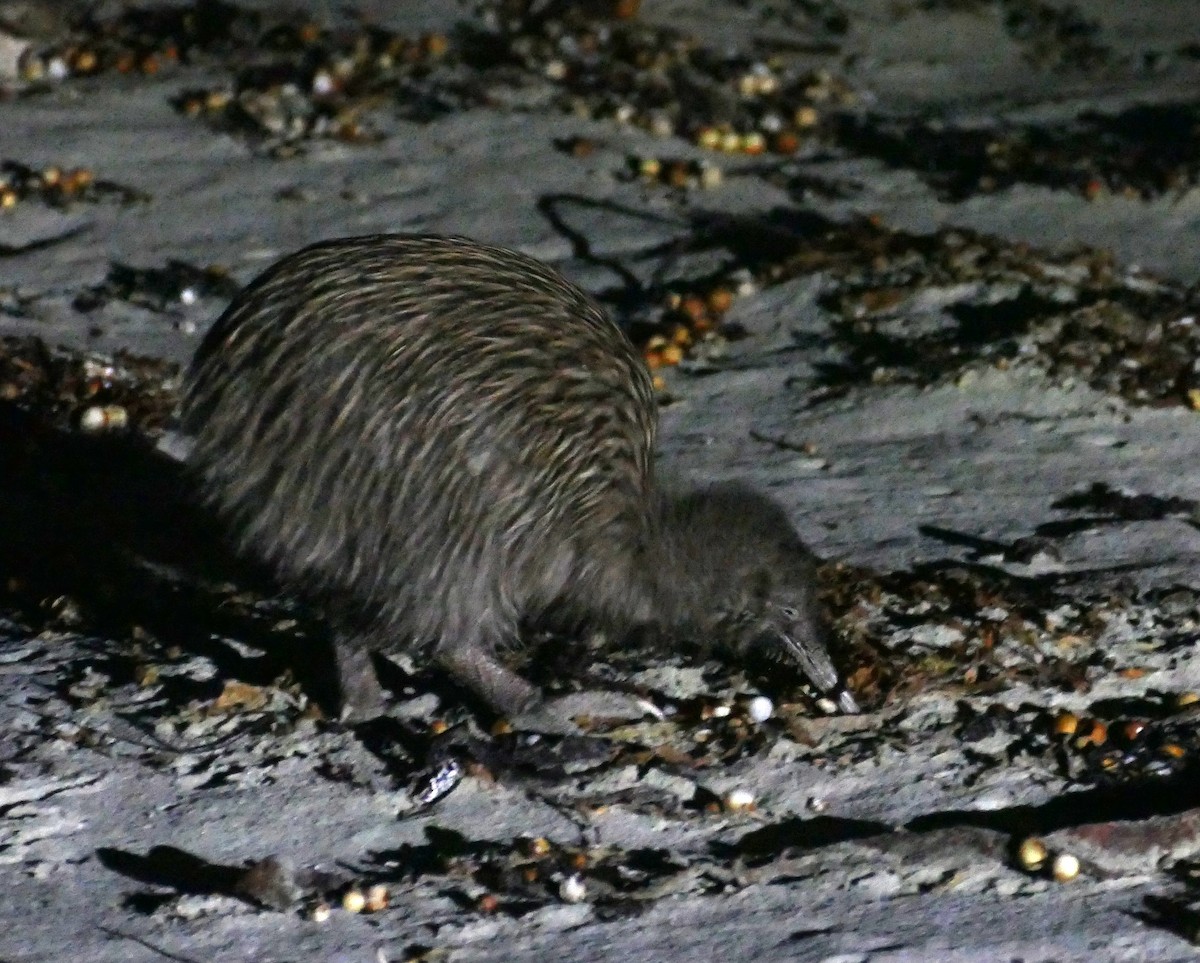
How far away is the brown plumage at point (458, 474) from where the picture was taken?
13.6ft

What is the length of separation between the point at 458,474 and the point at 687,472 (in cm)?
149

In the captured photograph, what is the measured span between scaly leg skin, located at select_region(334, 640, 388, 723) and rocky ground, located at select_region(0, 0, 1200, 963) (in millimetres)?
74

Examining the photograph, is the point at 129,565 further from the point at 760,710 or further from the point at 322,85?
the point at 322,85

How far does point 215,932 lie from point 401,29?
594 cm

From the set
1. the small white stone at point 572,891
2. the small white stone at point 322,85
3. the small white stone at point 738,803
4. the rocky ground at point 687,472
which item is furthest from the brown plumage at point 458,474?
the small white stone at point 322,85

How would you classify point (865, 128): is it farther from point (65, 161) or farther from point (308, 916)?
point (308, 916)

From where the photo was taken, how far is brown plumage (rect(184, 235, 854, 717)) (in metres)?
4.14

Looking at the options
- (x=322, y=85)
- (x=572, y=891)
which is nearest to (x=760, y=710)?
(x=572, y=891)

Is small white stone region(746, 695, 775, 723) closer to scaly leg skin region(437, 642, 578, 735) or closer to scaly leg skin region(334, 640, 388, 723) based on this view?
scaly leg skin region(437, 642, 578, 735)

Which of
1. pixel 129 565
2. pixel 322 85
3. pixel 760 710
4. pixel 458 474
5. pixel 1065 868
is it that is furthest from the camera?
pixel 322 85

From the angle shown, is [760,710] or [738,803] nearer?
[738,803]

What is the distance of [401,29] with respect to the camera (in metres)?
8.94

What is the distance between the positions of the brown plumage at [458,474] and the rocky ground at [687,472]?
0.25 meters

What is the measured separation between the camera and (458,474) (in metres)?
4.16
